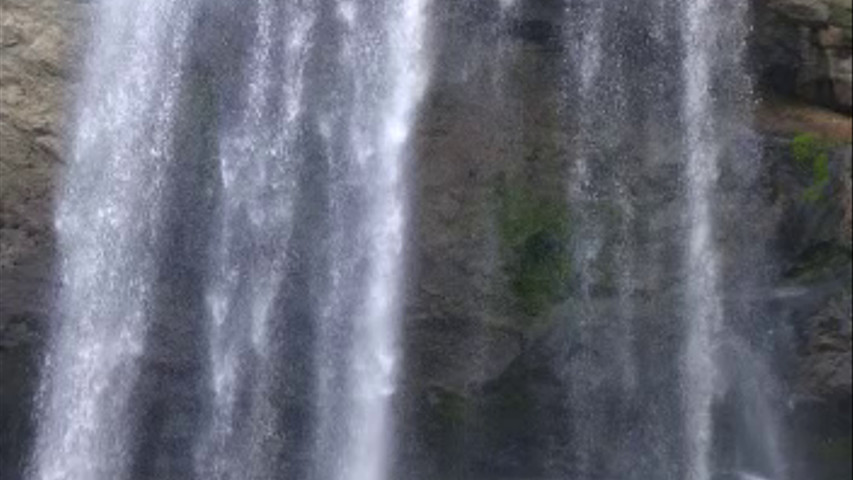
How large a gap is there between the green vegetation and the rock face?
0.40 meters

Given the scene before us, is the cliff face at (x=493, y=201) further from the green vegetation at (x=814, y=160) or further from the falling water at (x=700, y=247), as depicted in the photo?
the falling water at (x=700, y=247)

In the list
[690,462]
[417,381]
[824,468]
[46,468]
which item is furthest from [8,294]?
[824,468]

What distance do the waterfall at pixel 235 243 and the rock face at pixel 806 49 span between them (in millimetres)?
3259

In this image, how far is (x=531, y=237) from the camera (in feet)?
44.1

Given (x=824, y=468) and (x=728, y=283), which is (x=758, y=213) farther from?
(x=824, y=468)

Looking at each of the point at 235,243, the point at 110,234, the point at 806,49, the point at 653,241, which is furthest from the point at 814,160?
the point at 110,234

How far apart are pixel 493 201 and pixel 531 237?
19.6 inches

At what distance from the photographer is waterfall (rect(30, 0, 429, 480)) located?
13.0 m

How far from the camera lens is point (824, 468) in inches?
491

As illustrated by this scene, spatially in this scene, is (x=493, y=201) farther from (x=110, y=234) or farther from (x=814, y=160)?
(x=110, y=234)

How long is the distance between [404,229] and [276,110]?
1730 mm

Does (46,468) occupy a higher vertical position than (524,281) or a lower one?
lower

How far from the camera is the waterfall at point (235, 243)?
1302cm

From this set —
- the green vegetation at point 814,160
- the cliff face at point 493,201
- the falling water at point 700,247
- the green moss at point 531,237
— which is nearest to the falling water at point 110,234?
the cliff face at point 493,201
